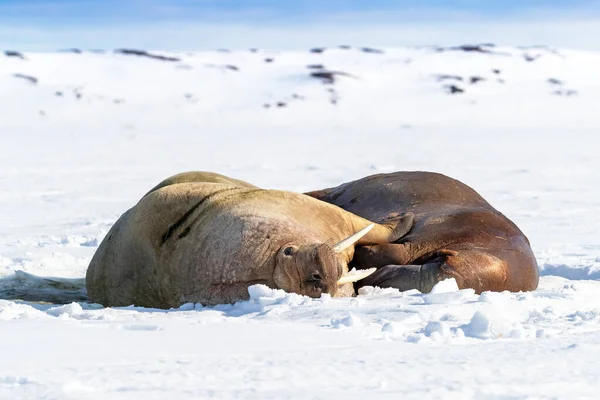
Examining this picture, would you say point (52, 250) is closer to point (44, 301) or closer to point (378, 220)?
point (44, 301)

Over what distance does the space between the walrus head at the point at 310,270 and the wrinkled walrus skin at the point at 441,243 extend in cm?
56

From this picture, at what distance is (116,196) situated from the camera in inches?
508

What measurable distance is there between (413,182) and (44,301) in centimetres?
266

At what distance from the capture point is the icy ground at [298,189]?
2.92m

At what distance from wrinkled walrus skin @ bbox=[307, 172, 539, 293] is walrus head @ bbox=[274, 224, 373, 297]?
561 millimetres

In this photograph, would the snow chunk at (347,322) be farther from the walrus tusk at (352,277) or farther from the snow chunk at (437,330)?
the walrus tusk at (352,277)

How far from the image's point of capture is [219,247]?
16.4ft

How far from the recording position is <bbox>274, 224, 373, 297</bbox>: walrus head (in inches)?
184

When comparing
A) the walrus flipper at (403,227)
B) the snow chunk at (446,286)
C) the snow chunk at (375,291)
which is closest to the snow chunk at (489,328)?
the snow chunk at (446,286)

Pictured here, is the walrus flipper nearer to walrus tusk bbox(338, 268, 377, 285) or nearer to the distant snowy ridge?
walrus tusk bbox(338, 268, 377, 285)

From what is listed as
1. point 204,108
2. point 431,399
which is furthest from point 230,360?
point 204,108

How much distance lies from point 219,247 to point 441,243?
4.75ft

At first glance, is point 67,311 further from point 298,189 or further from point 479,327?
point 298,189

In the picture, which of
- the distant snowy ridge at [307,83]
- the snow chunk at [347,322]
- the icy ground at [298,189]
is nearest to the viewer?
the icy ground at [298,189]
